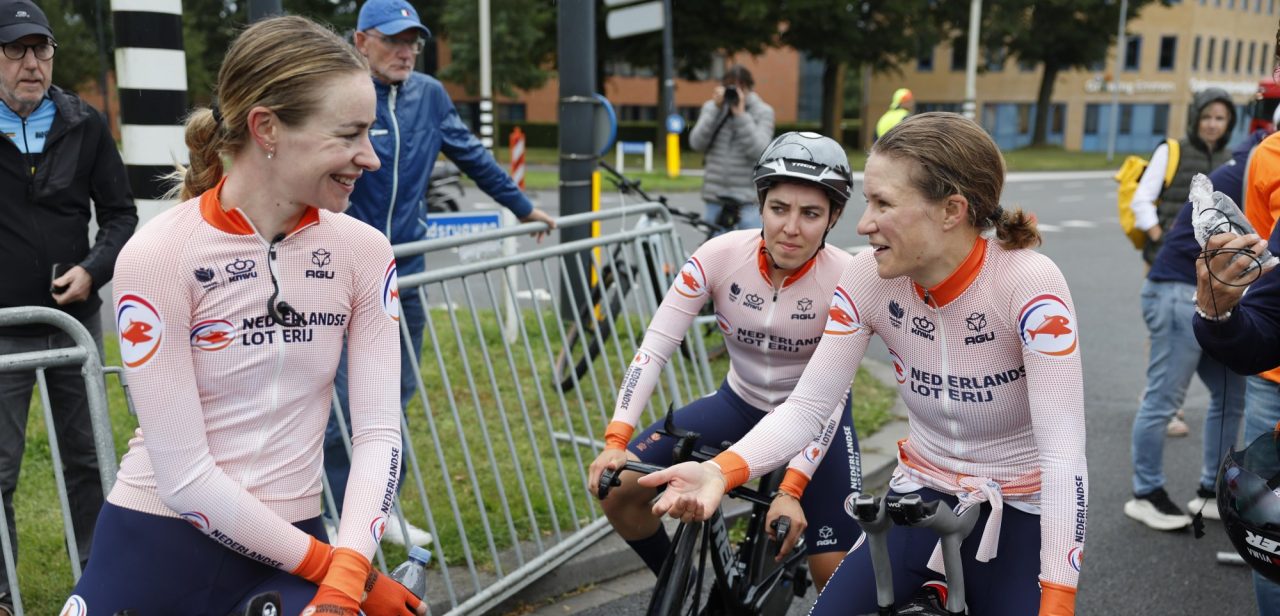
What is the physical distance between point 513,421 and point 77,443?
107 inches

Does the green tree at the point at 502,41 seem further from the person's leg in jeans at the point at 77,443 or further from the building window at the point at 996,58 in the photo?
the person's leg in jeans at the point at 77,443

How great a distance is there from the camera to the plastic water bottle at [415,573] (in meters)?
2.30

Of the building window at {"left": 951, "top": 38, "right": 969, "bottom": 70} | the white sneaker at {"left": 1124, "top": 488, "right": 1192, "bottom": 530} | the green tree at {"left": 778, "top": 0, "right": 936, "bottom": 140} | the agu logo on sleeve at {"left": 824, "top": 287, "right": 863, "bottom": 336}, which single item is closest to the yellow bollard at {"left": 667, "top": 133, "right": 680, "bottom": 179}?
the green tree at {"left": 778, "top": 0, "right": 936, "bottom": 140}

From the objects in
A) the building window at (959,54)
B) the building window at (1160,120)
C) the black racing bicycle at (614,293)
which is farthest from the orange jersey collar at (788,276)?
the building window at (1160,120)

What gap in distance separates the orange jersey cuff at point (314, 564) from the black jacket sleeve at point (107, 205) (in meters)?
2.14

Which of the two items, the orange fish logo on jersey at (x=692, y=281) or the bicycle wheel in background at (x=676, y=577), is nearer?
the bicycle wheel in background at (x=676, y=577)

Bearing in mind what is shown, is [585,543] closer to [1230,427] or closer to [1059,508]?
[1059,508]

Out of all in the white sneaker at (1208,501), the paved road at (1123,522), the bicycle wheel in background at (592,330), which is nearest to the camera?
the paved road at (1123,522)

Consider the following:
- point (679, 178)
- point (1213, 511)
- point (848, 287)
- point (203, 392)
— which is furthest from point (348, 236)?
point (679, 178)

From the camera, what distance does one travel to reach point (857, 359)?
2959mm

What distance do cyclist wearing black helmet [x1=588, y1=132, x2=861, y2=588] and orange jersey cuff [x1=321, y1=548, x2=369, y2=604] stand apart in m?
1.23

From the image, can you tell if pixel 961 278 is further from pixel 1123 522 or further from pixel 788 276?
pixel 1123 522

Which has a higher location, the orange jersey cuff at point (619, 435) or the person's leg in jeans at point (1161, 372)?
the orange jersey cuff at point (619, 435)

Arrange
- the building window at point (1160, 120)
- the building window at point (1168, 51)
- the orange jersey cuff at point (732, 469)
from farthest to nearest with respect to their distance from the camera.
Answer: the building window at point (1160, 120) → the building window at point (1168, 51) → the orange jersey cuff at point (732, 469)
